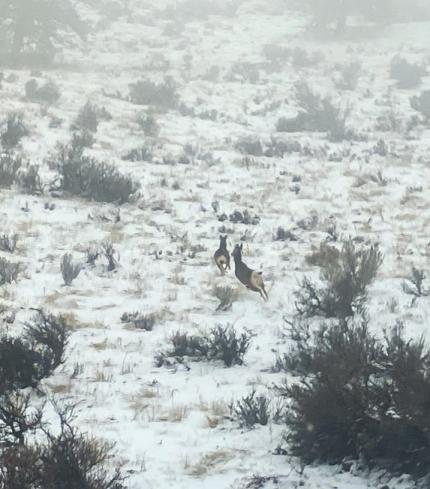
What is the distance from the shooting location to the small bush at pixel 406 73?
22.8m

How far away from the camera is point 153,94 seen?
19.5 meters

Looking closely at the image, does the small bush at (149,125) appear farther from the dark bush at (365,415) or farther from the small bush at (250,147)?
the dark bush at (365,415)

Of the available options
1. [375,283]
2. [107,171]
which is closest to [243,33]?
[107,171]

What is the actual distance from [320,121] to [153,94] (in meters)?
5.22

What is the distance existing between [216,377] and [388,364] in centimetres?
163

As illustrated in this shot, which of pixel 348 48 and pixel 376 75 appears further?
pixel 348 48

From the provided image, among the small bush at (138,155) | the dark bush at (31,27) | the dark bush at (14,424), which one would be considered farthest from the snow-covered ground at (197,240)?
the dark bush at (31,27)

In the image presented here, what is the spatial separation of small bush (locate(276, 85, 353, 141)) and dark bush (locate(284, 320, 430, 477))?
44.4ft

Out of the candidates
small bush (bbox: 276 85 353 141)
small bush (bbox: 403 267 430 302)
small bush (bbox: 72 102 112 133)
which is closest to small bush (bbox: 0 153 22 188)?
small bush (bbox: 72 102 112 133)

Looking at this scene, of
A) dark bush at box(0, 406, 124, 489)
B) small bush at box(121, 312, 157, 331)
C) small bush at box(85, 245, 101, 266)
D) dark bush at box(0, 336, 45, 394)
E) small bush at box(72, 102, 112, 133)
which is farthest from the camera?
small bush at box(72, 102, 112, 133)

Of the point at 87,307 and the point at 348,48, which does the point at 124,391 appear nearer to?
the point at 87,307

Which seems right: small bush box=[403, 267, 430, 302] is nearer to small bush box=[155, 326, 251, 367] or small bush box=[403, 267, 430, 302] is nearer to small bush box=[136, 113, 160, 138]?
small bush box=[155, 326, 251, 367]

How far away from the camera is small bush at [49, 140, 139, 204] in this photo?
35.8ft

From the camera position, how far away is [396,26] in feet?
102
